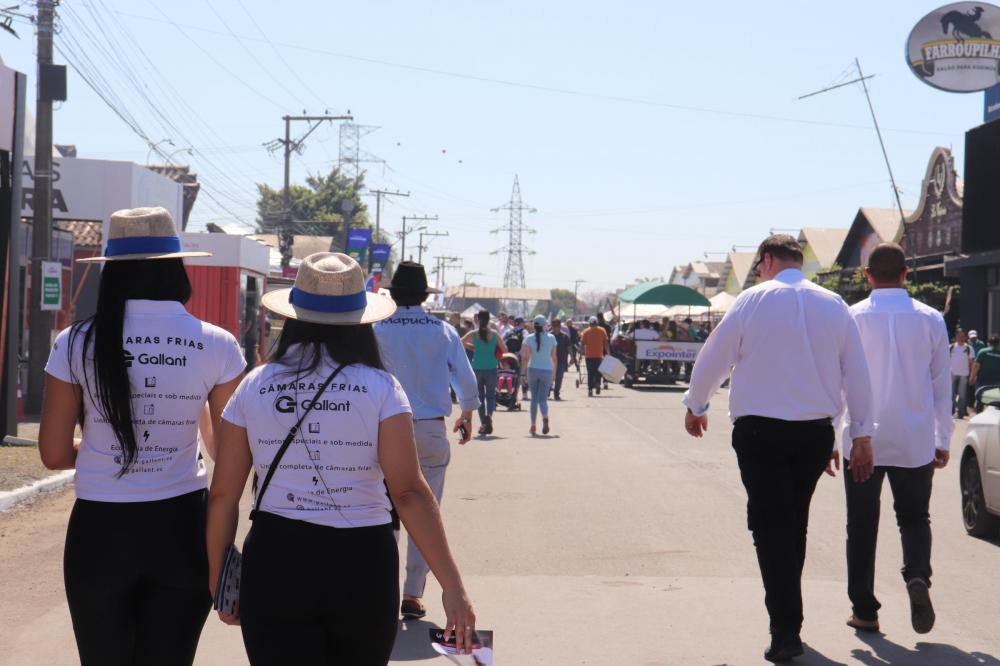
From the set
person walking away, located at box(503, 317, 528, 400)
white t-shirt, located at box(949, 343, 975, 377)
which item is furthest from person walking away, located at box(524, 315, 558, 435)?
white t-shirt, located at box(949, 343, 975, 377)

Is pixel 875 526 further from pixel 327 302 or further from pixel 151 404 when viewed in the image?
pixel 151 404

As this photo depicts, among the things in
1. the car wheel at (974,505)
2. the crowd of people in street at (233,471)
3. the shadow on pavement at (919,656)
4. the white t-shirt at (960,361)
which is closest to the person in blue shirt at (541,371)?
the car wheel at (974,505)

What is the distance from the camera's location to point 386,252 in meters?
57.7

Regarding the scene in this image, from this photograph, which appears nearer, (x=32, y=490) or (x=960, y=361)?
(x=32, y=490)

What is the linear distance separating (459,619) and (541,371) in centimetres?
1535

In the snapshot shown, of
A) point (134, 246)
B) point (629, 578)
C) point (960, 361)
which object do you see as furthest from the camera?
point (960, 361)

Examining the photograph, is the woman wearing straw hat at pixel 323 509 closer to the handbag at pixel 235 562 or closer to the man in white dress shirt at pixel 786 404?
the handbag at pixel 235 562

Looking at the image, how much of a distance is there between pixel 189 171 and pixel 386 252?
9.89m

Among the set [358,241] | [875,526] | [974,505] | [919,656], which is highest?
[358,241]

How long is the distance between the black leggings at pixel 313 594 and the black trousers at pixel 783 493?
284 cm

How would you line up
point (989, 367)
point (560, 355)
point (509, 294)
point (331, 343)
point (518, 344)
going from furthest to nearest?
point (509, 294)
point (560, 355)
point (518, 344)
point (989, 367)
point (331, 343)

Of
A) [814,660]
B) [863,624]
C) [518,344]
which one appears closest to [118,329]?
[814,660]

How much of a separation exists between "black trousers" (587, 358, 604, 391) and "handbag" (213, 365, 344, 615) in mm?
25708

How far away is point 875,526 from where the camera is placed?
6207 millimetres
